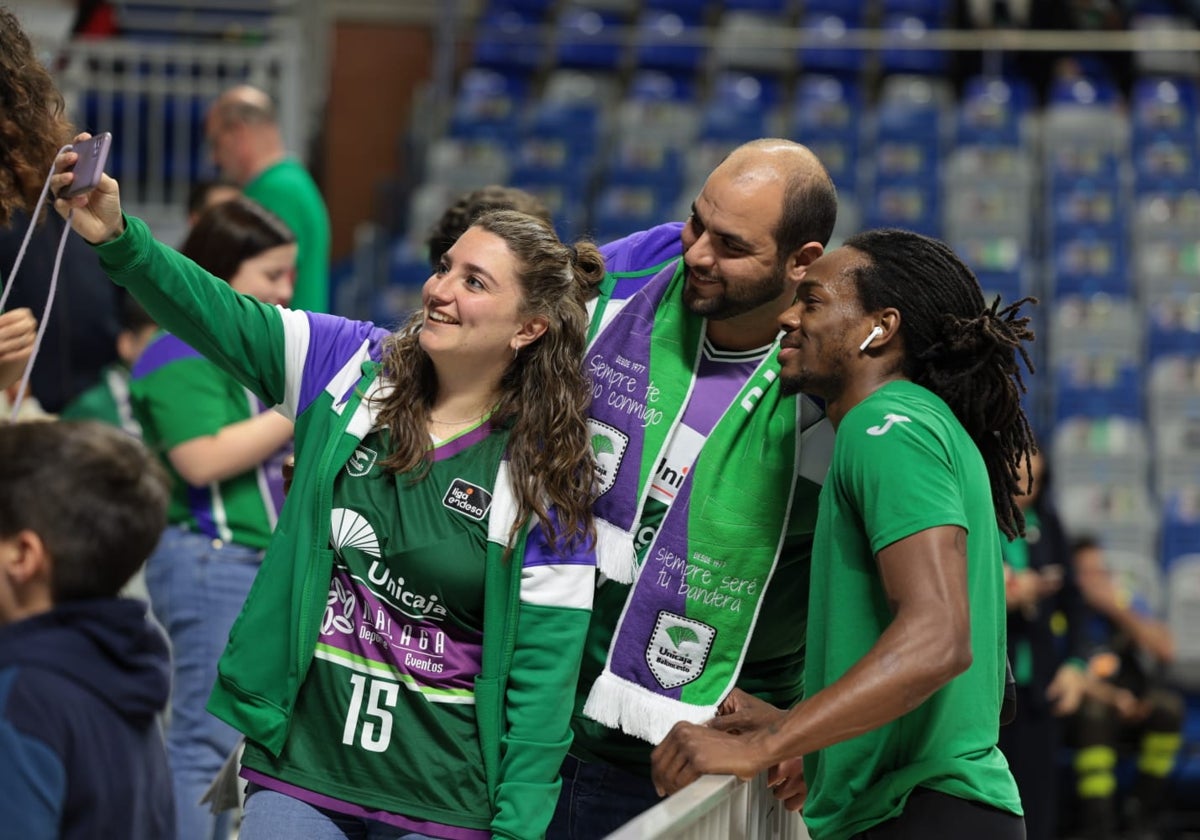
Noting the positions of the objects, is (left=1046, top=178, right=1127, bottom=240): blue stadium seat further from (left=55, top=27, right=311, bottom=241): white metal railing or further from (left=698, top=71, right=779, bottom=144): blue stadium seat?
(left=55, top=27, right=311, bottom=241): white metal railing

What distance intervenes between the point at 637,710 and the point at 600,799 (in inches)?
8.7

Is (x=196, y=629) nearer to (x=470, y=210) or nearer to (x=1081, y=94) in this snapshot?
(x=470, y=210)

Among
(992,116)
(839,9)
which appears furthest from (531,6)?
(992,116)

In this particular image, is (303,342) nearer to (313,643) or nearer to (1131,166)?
(313,643)

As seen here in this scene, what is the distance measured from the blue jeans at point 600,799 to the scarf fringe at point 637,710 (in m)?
0.13

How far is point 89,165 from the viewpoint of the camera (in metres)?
2.45

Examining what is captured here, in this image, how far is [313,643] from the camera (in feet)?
8.25

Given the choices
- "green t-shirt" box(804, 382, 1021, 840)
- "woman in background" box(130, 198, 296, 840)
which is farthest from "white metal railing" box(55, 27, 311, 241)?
"green t-shirt" box(804, 382, 1021, 840)

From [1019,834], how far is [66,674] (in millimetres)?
1380

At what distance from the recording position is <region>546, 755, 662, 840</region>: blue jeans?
9.37ft

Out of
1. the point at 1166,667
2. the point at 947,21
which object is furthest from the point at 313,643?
the point at 947,21

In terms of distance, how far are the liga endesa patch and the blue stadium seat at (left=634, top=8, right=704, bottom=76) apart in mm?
10901

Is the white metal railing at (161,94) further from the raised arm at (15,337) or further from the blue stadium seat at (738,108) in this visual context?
the raised arm at (15,337)

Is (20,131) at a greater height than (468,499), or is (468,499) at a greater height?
(20,131)
